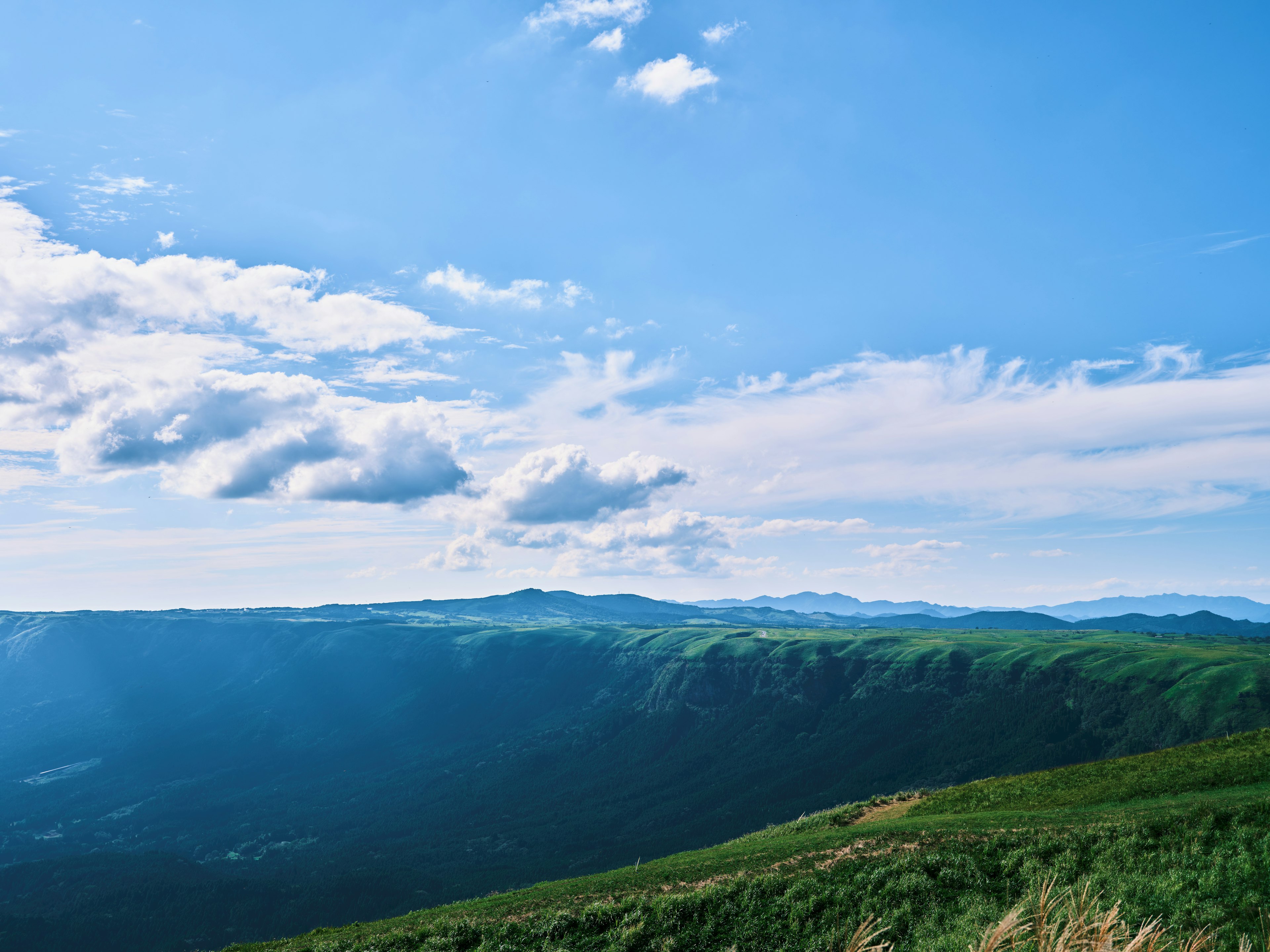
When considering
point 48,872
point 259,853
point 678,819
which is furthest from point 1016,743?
point 48,872

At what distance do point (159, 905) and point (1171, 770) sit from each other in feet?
686

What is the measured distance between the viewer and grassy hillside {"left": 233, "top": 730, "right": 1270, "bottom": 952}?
2588 cm

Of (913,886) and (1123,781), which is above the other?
(913,886)

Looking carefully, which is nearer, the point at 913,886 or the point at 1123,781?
the point at 913,886

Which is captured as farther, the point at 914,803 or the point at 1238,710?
the point at 1238,710

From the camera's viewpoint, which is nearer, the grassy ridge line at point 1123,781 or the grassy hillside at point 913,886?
the grassy hillside at point 913,886

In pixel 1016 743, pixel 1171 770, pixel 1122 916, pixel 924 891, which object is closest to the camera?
pixel 1122 916

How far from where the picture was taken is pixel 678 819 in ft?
604

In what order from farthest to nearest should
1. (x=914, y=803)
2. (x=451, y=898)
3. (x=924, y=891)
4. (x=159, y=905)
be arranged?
(x=159, y=905)
(x=451, y=898)
(x=914, y=803)
(x=924, y=891)

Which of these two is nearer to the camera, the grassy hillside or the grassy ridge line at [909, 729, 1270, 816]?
the grassy hillside

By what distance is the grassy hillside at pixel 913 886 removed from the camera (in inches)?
1019

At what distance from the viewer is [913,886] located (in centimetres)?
3019

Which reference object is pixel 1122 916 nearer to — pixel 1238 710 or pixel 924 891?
pixel 924 891

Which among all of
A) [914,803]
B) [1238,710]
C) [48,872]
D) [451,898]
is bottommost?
[48,872]
